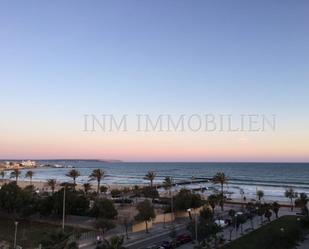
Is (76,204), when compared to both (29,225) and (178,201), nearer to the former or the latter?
→ (29,225)

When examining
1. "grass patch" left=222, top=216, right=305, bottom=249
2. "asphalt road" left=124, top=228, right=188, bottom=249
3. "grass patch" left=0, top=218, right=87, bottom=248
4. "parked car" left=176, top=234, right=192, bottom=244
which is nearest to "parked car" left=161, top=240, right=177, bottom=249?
"parked car" left=176, top=234, right=192, bottom=244

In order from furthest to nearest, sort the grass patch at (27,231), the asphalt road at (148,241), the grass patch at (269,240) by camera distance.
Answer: the grass patch at (27,231) < the asphalt road at (148,241) < the grass patch at (269,240)

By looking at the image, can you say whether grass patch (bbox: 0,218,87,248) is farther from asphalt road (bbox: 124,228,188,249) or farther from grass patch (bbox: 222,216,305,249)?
grass patch (bbox: 222,216,305,249)

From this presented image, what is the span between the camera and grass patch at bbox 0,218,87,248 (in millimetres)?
41906

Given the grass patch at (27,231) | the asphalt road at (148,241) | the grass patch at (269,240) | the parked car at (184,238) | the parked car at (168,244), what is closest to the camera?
the grass patch at (269,240)

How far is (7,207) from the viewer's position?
59.2 meters

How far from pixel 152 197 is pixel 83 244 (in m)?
45.0

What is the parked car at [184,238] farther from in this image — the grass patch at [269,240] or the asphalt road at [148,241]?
the grass patch at [269,240]

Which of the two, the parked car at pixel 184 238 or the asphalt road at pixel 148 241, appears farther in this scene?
the parked car at pixel 184 238

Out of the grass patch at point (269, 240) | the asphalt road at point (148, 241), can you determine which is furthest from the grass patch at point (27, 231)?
the grass patch at point (269, 240)

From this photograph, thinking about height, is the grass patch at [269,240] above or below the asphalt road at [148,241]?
above

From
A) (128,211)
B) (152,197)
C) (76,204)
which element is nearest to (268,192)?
(152,197)

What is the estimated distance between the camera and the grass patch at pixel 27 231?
41.9m

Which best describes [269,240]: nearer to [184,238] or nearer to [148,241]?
[184,238]
